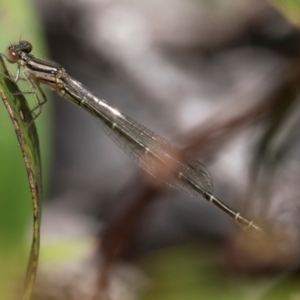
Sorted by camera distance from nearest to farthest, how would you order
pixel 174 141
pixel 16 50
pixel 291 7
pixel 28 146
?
pixel 28 146
pixel 291 7
pixel 16 50
pixel 174 141

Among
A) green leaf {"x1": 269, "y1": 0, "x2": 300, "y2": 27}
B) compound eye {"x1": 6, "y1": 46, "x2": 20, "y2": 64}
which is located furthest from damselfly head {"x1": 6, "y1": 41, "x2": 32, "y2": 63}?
green leaf {"x1": 269, "y1": 0, "x2": 300, "y2": 27}

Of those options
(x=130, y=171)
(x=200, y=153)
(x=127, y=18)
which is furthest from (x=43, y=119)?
(x=127, y=18)

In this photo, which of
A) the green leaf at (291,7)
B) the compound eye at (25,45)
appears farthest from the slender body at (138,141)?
the green leaf at (291,7)

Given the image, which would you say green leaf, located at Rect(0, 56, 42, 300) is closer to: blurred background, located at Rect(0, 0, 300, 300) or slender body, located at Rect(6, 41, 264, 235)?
blurred background, located at Rect(0, 0, 300, 300)

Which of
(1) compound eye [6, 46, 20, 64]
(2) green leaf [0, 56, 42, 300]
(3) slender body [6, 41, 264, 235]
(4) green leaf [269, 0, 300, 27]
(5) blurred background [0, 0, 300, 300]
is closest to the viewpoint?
(2) green leaf [0, 56, 42, 300]

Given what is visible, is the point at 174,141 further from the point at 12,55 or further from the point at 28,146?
the point at 28,146

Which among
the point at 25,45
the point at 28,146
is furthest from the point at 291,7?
the point at 25,45

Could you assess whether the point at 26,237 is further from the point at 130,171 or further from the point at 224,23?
the point at 224,23
